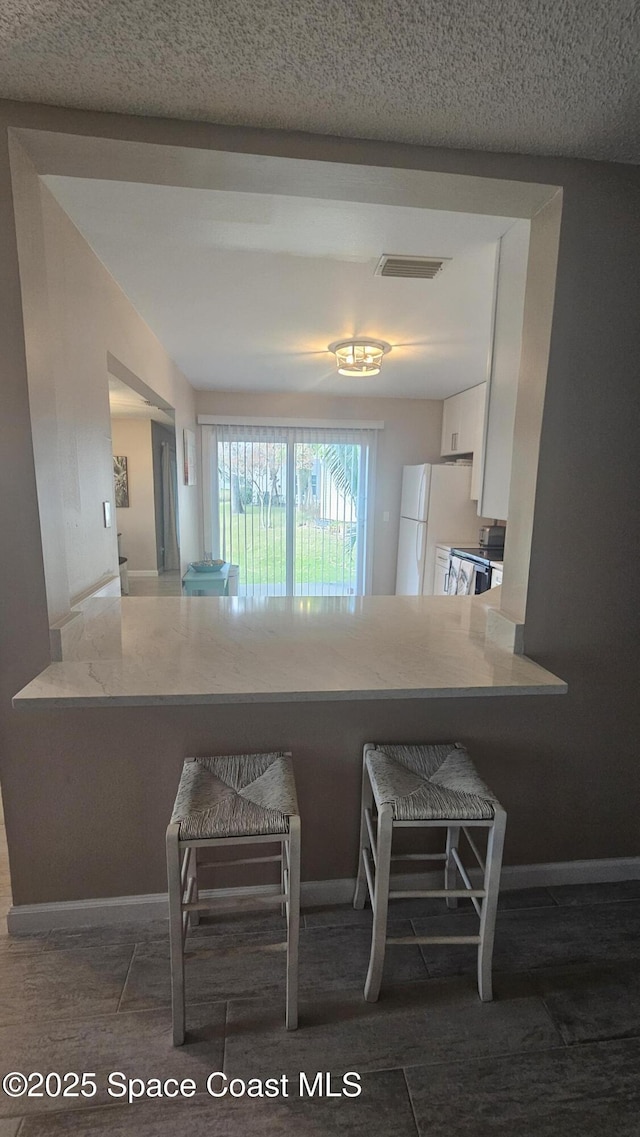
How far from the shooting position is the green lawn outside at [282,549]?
5.32 m

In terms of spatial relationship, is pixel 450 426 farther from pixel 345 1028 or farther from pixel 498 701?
pixel 345 1028

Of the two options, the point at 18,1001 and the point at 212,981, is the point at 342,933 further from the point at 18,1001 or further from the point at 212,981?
the point at 18,1001

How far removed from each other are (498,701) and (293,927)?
0.88 m

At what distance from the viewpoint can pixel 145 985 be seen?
52.2 inches

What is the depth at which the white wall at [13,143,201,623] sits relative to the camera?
4.24 ft

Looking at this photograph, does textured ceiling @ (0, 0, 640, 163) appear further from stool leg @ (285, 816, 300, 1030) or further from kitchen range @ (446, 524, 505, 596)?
kitchen range @ (446, 524, 505, 596)

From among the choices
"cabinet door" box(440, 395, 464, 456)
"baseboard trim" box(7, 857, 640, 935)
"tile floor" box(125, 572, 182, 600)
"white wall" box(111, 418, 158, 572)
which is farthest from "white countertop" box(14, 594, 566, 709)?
"white wall" box(111, 418, 158, 572)

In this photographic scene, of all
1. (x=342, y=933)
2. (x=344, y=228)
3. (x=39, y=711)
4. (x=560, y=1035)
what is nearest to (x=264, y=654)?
(x=39, y=711)

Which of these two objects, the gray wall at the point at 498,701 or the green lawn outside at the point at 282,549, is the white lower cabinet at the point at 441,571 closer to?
the green lawn outside at the point at 282,549

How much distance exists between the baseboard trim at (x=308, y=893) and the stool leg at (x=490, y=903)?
36 centimetres

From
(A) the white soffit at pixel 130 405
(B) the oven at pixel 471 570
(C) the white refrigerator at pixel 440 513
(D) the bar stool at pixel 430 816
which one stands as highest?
(A) the white soffit at pixel 130 405

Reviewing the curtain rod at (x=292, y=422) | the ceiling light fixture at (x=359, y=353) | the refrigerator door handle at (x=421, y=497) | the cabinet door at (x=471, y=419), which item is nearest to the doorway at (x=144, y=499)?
the curtain rod at (x=292, y=422)

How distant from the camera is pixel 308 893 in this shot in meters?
1.59

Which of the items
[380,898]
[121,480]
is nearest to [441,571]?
[380,898]
